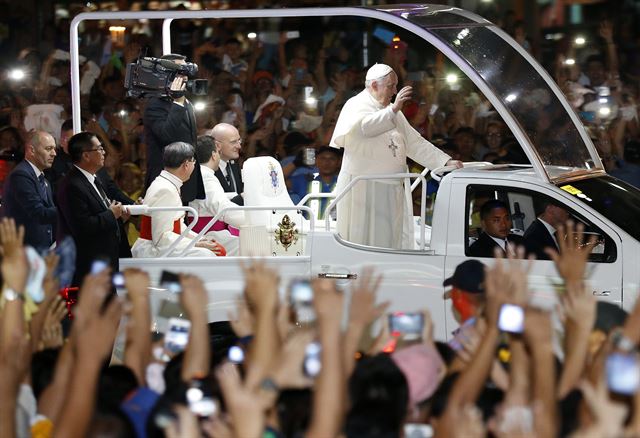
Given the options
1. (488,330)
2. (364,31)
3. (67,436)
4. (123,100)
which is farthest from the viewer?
(364,31)

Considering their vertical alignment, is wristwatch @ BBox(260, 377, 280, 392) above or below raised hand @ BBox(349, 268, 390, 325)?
below

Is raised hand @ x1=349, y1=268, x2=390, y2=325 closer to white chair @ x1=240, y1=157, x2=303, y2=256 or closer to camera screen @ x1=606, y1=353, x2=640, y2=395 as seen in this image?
camera screen @ x1=606, y1=353, x2=640, y2=395

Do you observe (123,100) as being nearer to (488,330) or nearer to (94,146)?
(94,146)

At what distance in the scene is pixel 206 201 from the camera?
368 inches

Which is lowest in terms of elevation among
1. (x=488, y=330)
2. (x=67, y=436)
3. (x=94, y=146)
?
(x=67, y=436)

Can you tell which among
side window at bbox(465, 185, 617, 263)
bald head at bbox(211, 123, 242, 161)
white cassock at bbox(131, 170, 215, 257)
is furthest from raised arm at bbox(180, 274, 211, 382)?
bald head at bbox(211, 123, 242, 161)

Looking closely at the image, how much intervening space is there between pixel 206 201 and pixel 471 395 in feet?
15.8

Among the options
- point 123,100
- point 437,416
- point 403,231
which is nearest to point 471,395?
point 437,416

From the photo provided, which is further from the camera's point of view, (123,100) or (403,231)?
(123,100)

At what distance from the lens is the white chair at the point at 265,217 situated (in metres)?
8.91

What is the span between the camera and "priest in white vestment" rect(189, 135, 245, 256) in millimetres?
A: 9328

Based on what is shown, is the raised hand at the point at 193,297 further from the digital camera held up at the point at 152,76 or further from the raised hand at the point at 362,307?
the digital camera held up at the point at 152,76

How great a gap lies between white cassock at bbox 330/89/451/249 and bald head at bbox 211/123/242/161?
3.17 feet

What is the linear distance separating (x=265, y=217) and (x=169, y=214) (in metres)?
0.62
